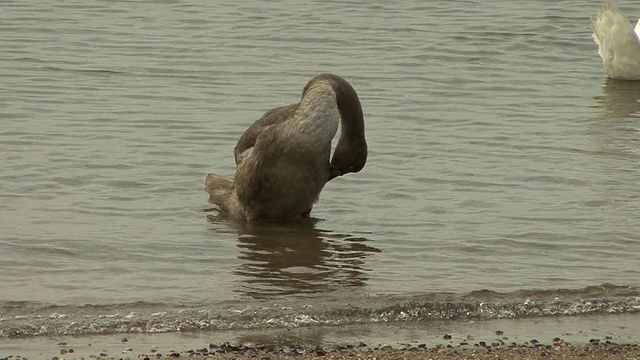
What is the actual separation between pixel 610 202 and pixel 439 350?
→ 14.2 feet

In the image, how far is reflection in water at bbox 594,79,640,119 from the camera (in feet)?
53.4

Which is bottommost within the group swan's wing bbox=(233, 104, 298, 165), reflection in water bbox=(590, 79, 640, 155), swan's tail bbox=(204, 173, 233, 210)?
reflection in water bbox=(590, 79, 640, 155)

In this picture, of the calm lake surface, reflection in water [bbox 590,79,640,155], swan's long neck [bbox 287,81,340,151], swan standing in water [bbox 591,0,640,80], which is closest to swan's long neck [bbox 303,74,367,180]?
swan's long neck [bbox 287,81,340,151]

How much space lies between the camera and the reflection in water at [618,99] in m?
16.3

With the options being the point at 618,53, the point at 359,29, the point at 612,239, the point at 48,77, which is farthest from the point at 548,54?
the point at 612,239

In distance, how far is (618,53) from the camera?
18172 mm

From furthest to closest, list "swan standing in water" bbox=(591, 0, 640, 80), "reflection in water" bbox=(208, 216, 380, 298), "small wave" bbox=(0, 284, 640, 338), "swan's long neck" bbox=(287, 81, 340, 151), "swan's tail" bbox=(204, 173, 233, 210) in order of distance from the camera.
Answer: "swan standing in water" bbox=(591, 0, 640, 80)
"swan's tail" bbox=(204, 173, 233, 210)
"swan's long neck" bbox=(287, 81, 340, 151)
"reflection in water" bbox=(208, 216, 380, 298)
"small wave" bbox=(0, 284, 640, 338)

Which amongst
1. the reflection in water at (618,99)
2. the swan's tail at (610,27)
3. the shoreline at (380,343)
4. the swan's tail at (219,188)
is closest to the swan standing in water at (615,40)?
the swan's tail at (610,27)

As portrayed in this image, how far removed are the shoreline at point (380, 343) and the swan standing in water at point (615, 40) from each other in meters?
9.73

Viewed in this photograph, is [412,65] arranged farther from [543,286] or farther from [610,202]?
[543,286]

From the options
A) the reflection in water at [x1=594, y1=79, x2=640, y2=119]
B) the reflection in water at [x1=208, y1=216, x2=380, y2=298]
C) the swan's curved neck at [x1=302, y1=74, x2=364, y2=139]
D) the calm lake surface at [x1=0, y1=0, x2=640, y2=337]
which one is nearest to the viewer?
the calm lake surface at [x1=0, y1=0, x2=640, y2=337]

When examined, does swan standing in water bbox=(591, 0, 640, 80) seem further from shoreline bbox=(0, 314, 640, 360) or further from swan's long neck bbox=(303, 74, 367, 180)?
shoreline bbox=(0, 314, 640, 360)

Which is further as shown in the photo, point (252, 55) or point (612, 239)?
point (252, 55)

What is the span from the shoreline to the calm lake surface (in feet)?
0.58
